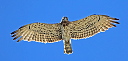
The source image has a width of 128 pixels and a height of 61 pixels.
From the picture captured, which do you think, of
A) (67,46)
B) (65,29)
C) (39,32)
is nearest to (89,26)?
(65,29)

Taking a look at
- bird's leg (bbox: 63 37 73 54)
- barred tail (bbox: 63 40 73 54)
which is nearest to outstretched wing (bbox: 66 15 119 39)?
bird's leg (bbox: 63 37 73 54)

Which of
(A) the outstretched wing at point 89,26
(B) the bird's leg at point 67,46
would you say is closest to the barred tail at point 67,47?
(B) the bird's leg at point 67,46

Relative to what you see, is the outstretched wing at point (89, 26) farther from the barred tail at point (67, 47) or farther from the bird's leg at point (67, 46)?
the barred tail at point (67, 47)

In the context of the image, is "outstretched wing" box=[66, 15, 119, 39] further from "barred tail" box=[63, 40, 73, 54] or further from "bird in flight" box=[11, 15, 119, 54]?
"barred tail" box=[63, 40, 73, 54]

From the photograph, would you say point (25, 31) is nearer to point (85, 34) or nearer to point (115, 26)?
point (85, 34)

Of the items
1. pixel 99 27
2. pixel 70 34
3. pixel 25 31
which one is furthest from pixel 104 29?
pixel 25 31

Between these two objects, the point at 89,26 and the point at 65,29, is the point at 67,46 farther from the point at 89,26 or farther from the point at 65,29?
the point at 89,26
